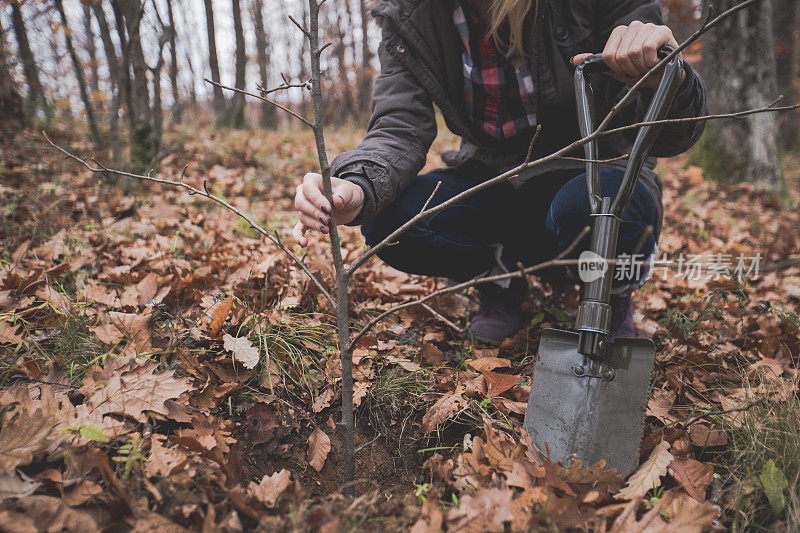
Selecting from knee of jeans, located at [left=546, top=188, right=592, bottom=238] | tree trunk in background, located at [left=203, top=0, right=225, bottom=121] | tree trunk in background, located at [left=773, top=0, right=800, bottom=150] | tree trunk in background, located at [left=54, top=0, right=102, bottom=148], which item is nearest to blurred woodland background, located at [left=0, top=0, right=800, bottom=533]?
knee of jeans, located at [left=546, top=188, right=592, bottom=238]

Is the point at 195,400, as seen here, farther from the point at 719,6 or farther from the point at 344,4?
the point at 344,4

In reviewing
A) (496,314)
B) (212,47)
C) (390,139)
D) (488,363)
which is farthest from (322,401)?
(212,47)

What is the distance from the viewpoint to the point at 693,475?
1181mm

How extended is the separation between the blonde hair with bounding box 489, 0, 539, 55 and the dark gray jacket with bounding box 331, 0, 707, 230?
41 millimetres

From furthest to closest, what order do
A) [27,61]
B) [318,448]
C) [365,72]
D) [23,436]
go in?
[365,72] < [27,61] < [318,448] < [23,436]

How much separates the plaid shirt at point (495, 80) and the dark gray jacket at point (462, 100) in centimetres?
5

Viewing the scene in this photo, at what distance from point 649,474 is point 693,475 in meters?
0.11

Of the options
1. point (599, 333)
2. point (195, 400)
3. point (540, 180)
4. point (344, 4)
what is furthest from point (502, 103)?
point (344, 4)

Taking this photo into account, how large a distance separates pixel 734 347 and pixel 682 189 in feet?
10.8

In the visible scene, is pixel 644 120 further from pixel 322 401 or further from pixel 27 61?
pixel 27 61

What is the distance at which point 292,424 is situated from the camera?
1.41 m

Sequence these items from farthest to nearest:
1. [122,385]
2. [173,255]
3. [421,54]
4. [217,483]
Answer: [173,255]
[421,54]
[122,385]
[217,483]

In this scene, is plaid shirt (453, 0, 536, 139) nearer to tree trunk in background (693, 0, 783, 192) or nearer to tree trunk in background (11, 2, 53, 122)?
tree trunk in background (693, 0, 783, 192)

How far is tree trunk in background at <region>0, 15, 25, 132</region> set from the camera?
12.4 feet
